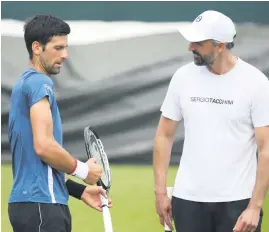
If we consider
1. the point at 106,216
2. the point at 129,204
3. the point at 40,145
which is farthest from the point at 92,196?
the point at 129,204

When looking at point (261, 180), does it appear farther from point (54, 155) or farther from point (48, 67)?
point (48, 67)

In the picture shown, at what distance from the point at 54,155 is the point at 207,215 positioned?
73 centimetres

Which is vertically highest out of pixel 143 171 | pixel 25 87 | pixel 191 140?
pixel 25 87

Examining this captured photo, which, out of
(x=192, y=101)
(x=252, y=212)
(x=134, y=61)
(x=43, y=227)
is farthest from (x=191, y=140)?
(x=134, y=61)

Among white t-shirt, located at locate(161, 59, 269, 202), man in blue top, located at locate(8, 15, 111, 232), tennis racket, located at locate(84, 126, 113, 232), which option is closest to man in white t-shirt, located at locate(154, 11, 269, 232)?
white t-shirt, located at locate(161, 59, 269, 202)

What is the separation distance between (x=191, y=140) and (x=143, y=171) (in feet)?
5.17

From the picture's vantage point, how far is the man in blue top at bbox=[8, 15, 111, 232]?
10.3ft

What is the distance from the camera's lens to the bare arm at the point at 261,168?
3.41 meters

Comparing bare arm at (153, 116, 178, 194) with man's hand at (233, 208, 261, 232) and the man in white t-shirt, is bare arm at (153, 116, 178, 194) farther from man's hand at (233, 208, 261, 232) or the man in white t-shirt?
man's hand at (233, 208, 261, 232)

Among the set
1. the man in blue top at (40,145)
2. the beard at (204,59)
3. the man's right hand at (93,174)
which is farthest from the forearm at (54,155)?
the beard at (204,59)

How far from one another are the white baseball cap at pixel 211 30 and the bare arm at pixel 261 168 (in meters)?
0.40

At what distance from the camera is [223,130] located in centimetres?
343

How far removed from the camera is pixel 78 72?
498 cm

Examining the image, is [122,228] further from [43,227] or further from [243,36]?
[43,227]
